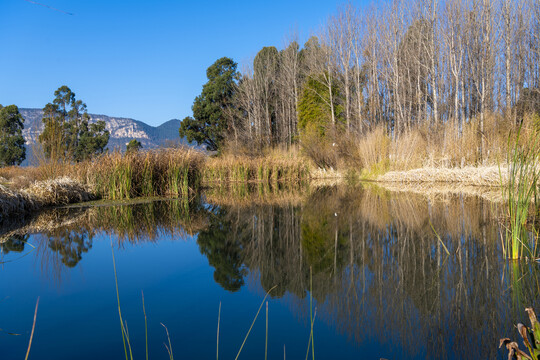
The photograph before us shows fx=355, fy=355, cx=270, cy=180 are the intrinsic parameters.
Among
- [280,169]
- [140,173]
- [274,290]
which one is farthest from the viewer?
[280,169]

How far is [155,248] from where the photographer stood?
3645mm

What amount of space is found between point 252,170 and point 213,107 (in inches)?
585

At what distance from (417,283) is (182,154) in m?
7.45

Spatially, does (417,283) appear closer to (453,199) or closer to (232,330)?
(232,330)

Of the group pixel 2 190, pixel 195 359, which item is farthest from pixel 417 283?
pixel 2 190

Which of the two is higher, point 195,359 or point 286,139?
point 286,139

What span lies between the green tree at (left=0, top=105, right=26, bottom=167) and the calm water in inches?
1152

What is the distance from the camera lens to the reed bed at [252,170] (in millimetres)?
14789

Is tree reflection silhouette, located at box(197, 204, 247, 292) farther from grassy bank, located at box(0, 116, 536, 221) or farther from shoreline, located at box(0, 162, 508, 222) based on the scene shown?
grassy bank, located at box(0, 116, 536, 221)

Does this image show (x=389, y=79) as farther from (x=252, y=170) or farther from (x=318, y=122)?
(x=252, y=170)

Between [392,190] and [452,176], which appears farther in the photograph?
[452,176]

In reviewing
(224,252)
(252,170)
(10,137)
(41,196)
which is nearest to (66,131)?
(10,137)

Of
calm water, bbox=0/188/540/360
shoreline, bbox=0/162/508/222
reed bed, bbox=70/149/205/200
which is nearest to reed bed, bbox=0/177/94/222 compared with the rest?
shoreline, bbox=0/162/508/222

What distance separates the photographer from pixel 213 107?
28.7 metres
